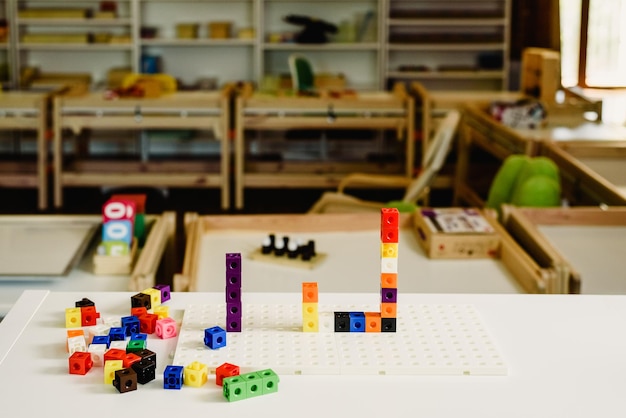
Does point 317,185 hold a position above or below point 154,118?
below

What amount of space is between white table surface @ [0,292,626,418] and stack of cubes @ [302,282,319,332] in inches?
6.7

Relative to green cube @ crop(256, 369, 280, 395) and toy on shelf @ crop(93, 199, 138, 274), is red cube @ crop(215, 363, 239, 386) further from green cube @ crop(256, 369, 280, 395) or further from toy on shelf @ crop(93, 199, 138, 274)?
toy on shelf @ crop(93, 199, 138, 274)

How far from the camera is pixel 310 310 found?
4.93ft

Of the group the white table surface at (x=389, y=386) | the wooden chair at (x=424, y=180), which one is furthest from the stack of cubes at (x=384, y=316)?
the wooden chair at (x=424, y=180)

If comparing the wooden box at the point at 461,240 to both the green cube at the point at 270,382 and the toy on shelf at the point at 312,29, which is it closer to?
the green cube at the point at 270,382

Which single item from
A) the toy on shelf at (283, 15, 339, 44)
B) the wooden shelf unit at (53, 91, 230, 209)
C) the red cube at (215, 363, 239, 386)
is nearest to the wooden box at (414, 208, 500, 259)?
the red cube at (215, 363, 239, 386)

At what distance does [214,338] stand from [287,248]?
1.36 m

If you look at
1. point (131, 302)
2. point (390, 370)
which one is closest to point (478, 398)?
point (390, 370)

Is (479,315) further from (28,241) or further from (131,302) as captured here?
(28,241)

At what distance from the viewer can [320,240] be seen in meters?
3.01

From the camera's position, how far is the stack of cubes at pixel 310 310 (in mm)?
1500

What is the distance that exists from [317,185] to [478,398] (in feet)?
16.5

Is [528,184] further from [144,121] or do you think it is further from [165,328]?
[144,121]

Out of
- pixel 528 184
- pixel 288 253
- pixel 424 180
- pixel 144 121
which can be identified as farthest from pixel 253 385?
pixel 144 121
